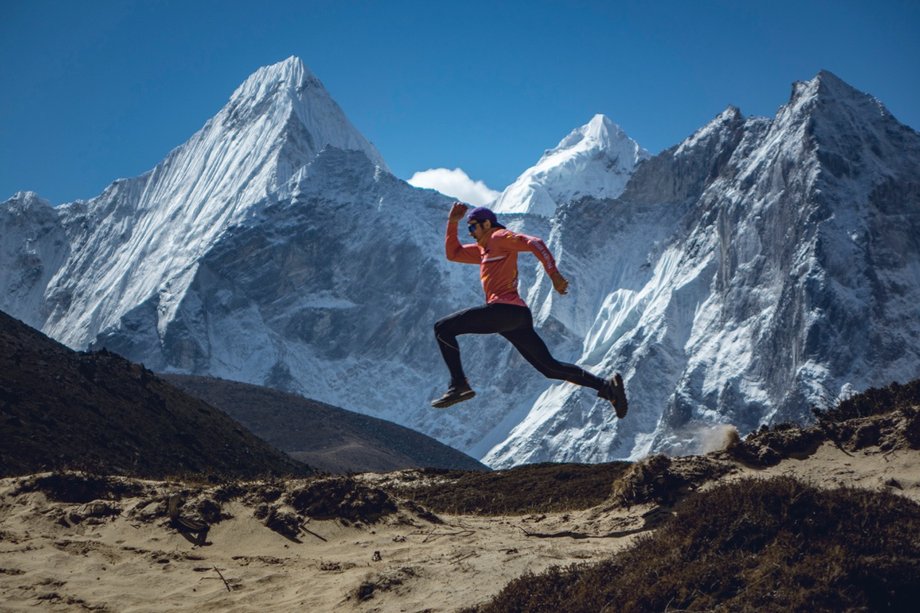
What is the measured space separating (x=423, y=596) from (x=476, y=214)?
485cm

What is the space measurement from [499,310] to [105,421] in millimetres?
38050

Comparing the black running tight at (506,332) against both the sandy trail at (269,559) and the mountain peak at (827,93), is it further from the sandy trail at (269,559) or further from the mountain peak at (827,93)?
the mountain peak at (827,93)

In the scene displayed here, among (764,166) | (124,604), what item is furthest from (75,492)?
(764,166)

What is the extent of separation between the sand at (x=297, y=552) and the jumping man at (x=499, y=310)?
1682 mm

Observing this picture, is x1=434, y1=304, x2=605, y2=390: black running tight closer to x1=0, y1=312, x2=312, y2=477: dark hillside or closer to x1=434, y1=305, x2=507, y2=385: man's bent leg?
x1=434, y1=305, x2=507, y2=385: man's bent leg

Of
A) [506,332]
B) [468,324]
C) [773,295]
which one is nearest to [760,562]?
[506,332]

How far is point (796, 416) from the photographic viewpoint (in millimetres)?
135250

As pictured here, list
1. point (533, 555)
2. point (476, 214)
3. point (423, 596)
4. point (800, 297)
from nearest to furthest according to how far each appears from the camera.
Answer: point (423, 596)
point (533, 555)
point (476, 214)
point (800, 297)

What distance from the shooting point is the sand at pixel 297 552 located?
11.7 m

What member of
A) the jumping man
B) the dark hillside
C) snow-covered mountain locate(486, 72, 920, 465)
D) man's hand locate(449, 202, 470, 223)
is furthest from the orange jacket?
snow-covered mountain locate(486, 72, 920, 465)

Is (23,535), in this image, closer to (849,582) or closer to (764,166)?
(849,582)

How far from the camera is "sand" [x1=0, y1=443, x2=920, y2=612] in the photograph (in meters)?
11.7

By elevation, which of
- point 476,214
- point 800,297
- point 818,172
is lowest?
point 476,214

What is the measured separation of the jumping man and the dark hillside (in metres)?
23.5
